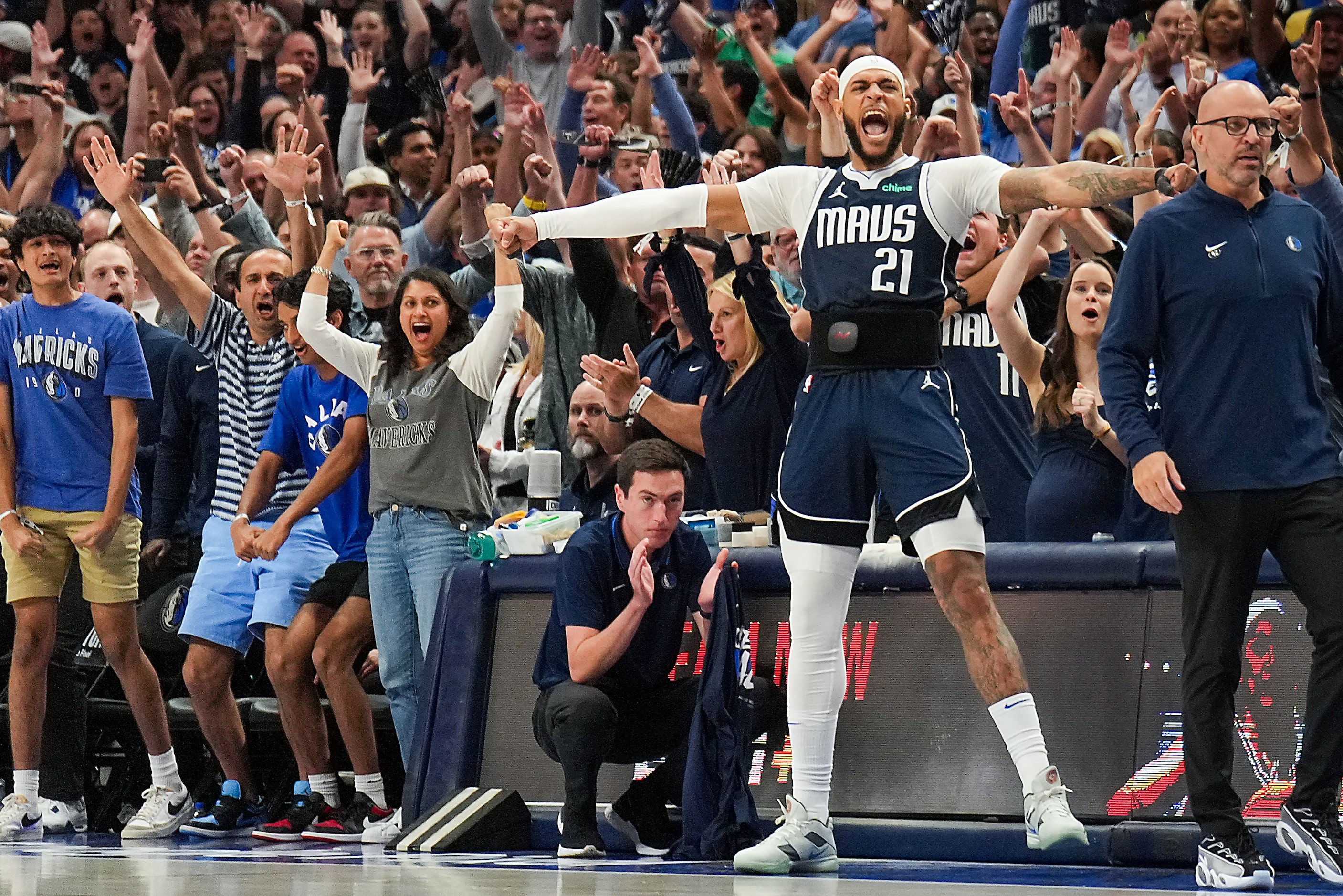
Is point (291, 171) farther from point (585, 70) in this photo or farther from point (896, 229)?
point (896, 229)

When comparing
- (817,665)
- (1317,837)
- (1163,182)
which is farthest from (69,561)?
(1317,837)

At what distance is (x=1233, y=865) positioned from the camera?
4.71 metres

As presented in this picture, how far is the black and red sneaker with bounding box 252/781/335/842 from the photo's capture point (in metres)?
7.04

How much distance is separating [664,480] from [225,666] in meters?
2.50

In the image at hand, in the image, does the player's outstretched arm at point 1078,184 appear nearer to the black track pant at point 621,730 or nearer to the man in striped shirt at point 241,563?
the black track pant at point 621,730

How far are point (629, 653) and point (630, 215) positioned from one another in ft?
4.90

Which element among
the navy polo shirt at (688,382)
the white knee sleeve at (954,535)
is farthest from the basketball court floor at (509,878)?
the navy polo shirt at (688,382)

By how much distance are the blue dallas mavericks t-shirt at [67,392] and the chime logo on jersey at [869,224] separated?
348cm

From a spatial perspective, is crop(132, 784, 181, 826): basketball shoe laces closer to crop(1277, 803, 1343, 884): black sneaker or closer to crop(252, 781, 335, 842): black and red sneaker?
crop(252, 781, 335, 842): black and red sneaker

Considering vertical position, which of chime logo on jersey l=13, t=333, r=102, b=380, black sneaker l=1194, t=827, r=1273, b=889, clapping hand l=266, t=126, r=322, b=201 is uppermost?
clapping hand l=266, t=126, r=322, b=201

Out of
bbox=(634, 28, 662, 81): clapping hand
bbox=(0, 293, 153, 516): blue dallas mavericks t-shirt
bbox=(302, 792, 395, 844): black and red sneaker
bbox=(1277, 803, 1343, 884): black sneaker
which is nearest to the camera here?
bbox=(1277, 803, 1343, 884): black sneaker

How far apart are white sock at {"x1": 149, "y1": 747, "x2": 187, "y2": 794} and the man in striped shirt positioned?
0.55 feet

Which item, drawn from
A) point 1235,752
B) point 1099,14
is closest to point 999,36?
point 1099,14

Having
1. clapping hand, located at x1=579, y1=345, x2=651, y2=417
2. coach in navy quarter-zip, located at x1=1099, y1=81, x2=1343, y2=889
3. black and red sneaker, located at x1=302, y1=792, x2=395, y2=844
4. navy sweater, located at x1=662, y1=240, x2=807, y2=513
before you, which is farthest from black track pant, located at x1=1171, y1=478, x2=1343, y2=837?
black and red sneaker, located at x1=302, y1=792, x2=395, y2=844
